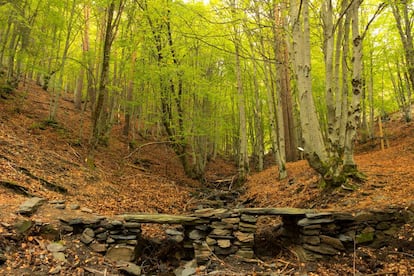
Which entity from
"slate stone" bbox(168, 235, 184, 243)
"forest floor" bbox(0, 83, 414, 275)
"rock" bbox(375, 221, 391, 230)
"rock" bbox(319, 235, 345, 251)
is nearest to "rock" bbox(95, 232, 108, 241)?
"forest floor" bbox(0, 83, 414, 275)

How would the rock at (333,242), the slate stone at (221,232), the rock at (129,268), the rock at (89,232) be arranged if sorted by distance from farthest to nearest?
the slate stone at (221,232) → the rock at (89,232) → the rock at (333,242) → the rock at (129,268)

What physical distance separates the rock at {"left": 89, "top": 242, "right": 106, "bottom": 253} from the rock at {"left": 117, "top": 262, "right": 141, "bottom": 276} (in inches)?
17.3

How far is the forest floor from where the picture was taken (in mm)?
4508

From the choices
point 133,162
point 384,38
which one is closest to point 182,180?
point 133,162

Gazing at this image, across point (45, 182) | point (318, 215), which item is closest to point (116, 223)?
point (45, 182)

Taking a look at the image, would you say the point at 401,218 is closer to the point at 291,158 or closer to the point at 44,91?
the point at 291,158

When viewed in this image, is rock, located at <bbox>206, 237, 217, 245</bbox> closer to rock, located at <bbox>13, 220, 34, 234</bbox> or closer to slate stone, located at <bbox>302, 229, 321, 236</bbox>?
slate stone, located at <bbox>302, 229, 321, 236</bbox>

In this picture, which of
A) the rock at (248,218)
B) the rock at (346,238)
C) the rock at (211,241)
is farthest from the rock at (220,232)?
the rock at (346,238)

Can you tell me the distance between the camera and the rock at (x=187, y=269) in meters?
5.01

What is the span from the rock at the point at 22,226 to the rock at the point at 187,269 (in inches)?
104

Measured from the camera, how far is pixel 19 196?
600 cm

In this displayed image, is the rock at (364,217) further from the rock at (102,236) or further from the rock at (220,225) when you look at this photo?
the rock at (102,236)

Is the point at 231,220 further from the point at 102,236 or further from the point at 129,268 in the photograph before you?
the point at 102,236

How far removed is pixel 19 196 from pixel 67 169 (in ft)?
8.91
